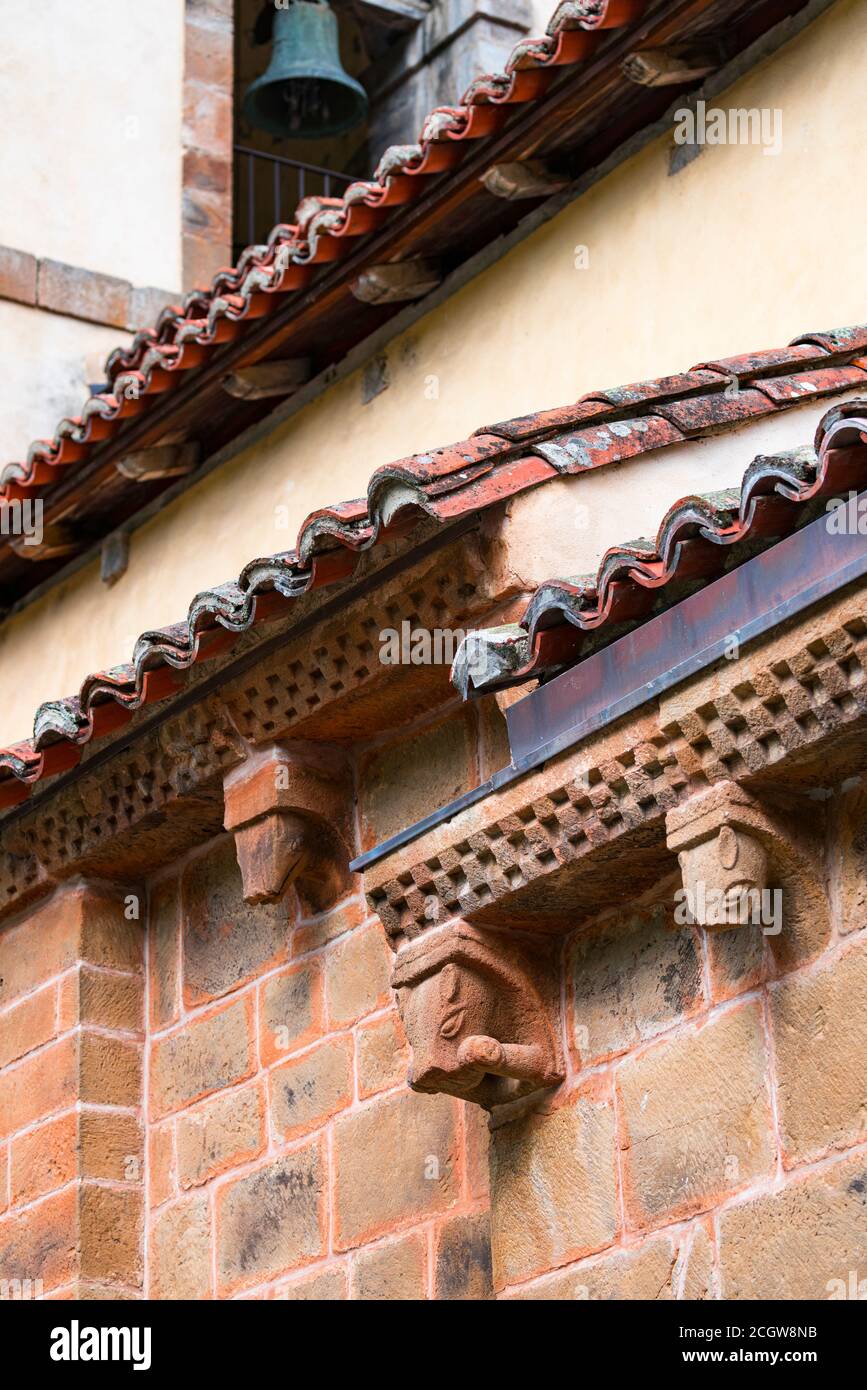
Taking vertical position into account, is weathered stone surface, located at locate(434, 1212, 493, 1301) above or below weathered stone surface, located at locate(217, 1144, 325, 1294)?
below

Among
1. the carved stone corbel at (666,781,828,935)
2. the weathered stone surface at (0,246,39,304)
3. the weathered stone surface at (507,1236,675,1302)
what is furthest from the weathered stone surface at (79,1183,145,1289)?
the weathered stone surface at (0,246,39,304)

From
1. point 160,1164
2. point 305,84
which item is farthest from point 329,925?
point 305,84

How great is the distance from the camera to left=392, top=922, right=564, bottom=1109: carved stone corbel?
4.87 m

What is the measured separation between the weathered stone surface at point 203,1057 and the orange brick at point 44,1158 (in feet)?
0.76

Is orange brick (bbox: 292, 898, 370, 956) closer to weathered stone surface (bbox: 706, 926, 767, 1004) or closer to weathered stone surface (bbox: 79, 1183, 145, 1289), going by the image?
weathered stone surface (bbox: 79, 1183, 145, 1289)

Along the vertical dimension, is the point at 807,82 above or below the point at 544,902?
above

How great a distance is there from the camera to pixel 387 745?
19.1 ft

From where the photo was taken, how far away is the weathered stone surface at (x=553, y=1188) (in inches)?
187

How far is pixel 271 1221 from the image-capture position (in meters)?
5.88

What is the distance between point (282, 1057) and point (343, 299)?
9.07 feet

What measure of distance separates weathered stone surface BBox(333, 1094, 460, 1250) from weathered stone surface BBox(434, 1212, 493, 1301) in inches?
2.7
